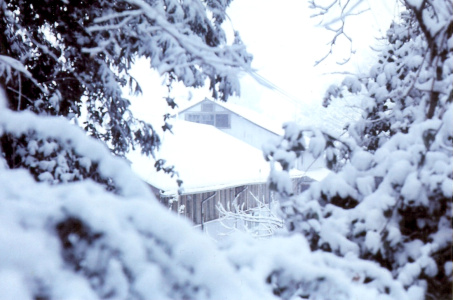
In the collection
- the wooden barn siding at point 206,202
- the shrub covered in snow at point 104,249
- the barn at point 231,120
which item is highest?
the barn at point 231,120

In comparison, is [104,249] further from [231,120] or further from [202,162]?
[231,120]

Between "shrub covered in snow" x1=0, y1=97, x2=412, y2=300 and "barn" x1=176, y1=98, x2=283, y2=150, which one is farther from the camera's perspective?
"barn" x1=176, y1=98, x2=283, y2=150

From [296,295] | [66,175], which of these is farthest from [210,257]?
[66,175]

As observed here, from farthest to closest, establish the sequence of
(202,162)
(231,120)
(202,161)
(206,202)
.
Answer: (231,120) < (202,161) < (202,162) < (206,202)

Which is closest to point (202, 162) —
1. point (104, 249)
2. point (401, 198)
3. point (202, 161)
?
point (202, 161)

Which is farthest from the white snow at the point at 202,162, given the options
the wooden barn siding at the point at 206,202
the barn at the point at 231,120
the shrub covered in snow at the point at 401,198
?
the shrub covered in snow at the point at 401,198

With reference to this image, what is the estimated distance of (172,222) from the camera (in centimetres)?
146

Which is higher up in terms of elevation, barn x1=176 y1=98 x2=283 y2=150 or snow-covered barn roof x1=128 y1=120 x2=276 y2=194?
barn x1=176 y1=98 x2=283 y2=150

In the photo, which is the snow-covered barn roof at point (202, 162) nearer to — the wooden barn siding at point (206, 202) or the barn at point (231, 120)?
the wooden barn siding at point (206, 202)

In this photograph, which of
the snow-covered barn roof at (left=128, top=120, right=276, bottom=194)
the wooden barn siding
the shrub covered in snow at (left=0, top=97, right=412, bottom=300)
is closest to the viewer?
the shrub covered in snow at (left=0, top=97, right=412, bottom=300)

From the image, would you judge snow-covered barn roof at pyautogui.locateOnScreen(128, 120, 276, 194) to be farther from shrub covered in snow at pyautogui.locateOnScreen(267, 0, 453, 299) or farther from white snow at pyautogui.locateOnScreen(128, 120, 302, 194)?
shrub covered in snow at pyautogui.locateOnScreen(267, 0, 453, 299)

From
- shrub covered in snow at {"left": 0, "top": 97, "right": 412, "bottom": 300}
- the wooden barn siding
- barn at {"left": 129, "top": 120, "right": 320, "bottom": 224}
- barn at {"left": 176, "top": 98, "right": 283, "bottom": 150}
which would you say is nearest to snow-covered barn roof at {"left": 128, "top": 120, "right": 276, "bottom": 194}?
barn at {"left": 129, "top": 120, "right": 320, "bottom": 224}

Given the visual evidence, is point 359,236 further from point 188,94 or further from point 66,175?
point 66,175

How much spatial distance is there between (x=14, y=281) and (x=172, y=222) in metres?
0.54
